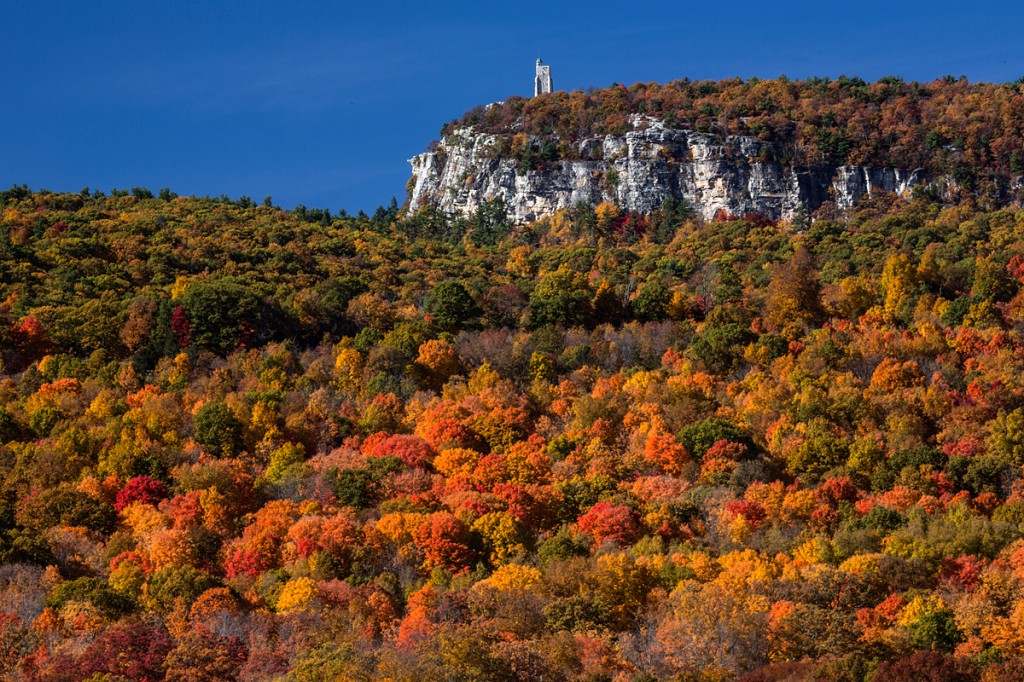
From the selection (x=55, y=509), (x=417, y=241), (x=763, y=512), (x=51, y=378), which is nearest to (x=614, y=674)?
(x=763, y=512)

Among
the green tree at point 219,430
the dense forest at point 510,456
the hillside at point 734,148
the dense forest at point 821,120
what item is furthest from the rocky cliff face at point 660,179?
the green tree at point 219,430

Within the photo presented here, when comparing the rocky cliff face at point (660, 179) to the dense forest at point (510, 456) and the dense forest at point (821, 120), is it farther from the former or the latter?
the dense forest at point (510, 456)

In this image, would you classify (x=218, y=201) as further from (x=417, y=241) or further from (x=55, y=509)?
(x=55, y=509)

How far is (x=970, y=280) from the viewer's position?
10331 cm

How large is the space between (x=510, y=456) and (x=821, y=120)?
86.5 metres

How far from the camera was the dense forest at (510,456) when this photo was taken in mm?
52219

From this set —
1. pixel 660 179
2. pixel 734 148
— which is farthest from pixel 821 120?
pixel 660 179

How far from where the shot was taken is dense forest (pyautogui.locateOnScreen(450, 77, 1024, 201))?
142 metres

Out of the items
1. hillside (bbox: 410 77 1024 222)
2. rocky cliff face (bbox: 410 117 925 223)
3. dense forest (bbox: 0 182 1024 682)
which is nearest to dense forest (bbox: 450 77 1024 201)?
hillside (bbox: 410 77 1024 222)

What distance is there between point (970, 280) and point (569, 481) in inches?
1771

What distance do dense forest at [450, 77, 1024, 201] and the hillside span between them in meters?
0.20

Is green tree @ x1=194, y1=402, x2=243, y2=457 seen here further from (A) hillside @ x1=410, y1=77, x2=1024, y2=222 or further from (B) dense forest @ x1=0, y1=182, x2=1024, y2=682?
(A) hillside @ x1=410, y1=77, x2=1024, y2=222

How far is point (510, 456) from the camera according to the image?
79500 mm

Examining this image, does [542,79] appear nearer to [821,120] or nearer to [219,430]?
[821,120]
